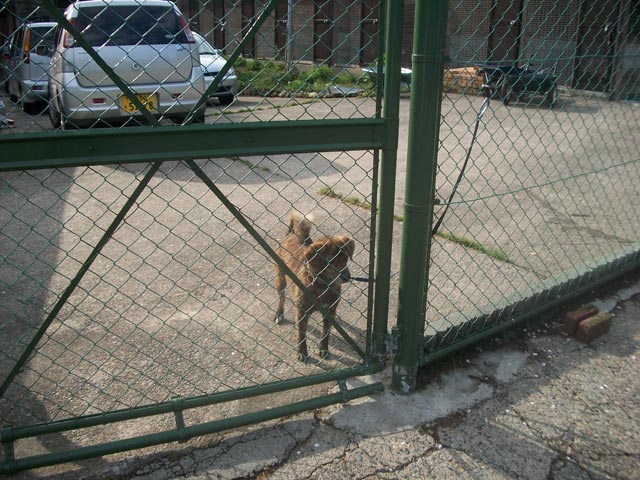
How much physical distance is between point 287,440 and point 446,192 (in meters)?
4.21

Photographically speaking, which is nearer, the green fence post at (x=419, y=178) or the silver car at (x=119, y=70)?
the green fence post at (x=419, y=178)

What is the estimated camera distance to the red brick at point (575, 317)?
318cm

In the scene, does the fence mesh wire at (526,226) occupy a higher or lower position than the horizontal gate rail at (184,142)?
lower

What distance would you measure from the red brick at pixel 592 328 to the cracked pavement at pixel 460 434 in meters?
0.15

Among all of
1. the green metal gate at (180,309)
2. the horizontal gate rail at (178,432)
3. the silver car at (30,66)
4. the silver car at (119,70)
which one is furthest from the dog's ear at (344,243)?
the silver car at (119,70)

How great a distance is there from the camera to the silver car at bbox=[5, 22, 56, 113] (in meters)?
2.04

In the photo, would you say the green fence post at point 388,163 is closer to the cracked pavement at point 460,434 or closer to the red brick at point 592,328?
the cracked pavement at point 460,434

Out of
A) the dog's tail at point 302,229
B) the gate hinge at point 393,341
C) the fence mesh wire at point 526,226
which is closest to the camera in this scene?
the gate hinge at point 393,341

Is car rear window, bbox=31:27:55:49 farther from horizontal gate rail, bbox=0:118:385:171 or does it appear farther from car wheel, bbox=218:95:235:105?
car wheel, bbox=218:95:235:105

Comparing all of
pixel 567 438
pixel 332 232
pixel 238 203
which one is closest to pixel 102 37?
pixel 238 203

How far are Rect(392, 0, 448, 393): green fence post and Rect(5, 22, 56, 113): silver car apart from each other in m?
1.37

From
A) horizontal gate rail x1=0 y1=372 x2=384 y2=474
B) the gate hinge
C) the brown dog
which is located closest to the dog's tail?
the brown dog

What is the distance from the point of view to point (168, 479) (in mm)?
2211

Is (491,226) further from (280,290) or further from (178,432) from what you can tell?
(178,432)
